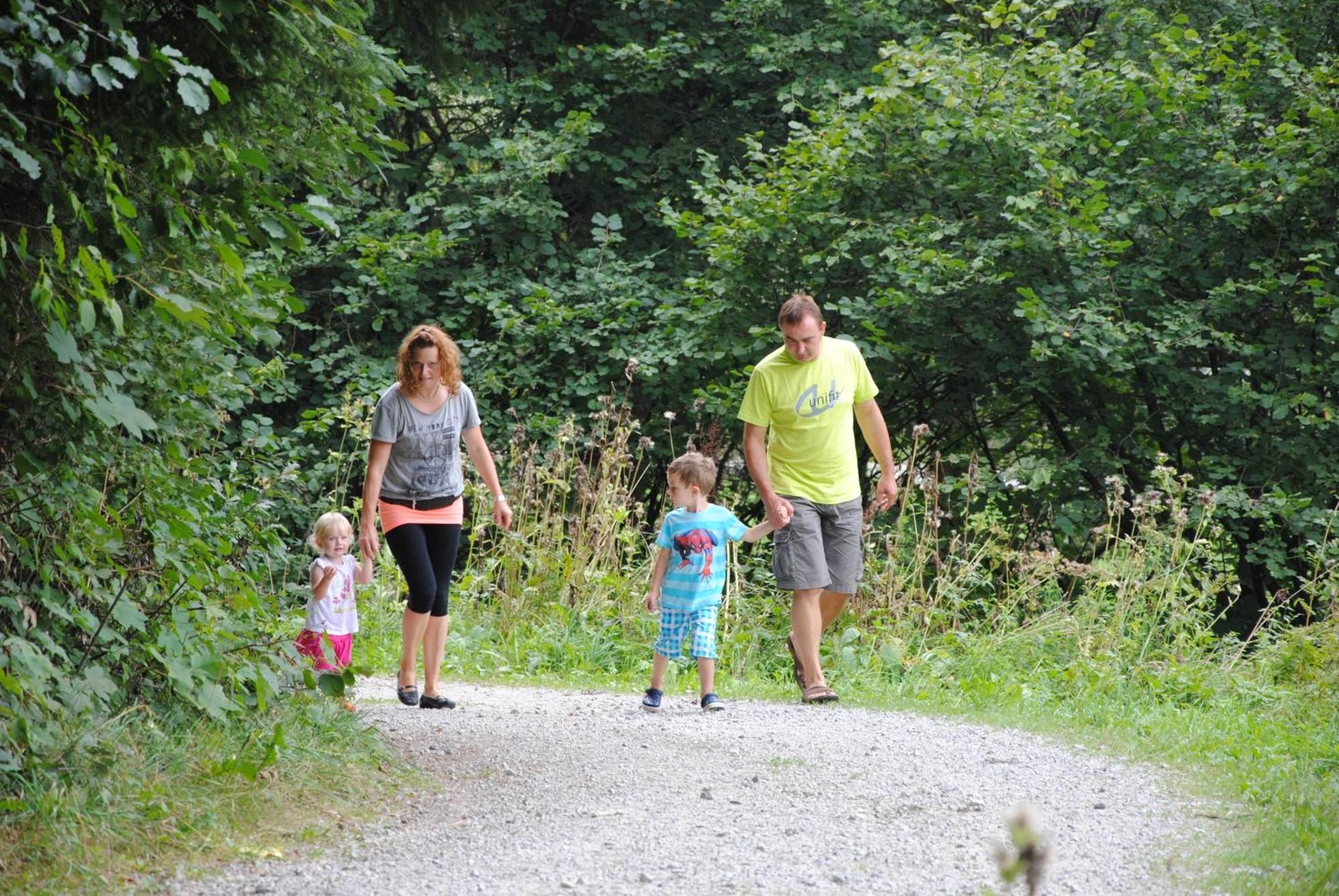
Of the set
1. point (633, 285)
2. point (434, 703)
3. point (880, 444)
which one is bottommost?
point (434, 703)

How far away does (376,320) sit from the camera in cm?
1249

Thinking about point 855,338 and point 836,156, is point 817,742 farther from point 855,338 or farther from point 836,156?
point 836,156

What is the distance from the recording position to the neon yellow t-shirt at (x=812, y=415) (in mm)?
7254

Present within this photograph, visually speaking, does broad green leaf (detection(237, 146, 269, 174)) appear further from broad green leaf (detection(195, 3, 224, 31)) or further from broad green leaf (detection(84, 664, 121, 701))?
broad green leaf (detection(84, 664, 121, 701))

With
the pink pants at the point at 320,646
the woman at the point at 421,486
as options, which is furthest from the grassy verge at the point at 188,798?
the woman at the point at 421,486

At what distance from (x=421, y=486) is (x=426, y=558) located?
360 millimetres

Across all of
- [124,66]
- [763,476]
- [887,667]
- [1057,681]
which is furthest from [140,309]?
[1057,681]

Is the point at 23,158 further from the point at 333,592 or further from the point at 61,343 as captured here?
the point at 333,592

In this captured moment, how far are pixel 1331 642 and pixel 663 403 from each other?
6076 mm

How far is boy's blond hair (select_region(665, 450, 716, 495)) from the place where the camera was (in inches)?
279

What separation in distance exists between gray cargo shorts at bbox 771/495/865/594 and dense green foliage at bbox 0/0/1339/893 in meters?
1.17

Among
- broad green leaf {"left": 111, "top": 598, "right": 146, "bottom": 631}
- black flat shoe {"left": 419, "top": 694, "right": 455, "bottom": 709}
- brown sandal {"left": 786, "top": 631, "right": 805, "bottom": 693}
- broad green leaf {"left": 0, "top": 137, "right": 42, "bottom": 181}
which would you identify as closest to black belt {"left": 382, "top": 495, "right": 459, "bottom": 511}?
black flat shoe {"left": 419, "top": 694, "right": 455, "bottom": 709}

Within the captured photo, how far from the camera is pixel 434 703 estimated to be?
6.91 m

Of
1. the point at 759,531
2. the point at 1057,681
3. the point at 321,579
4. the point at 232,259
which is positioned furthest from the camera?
the point at 1057,681
